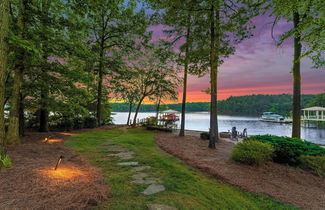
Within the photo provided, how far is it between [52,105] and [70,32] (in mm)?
3532

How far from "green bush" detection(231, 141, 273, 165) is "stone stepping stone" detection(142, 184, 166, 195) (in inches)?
122

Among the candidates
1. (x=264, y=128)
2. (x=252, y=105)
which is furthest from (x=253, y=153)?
(x=252, y=105)

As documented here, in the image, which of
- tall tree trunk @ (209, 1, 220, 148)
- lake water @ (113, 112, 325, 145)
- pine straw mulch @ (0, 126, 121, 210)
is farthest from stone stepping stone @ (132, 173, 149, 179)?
lake water @ (113, 112, 325, 145)

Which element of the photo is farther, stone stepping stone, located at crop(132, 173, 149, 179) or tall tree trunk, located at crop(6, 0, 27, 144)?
tall tree trunk, located at crop(6, 0, 27, 144)

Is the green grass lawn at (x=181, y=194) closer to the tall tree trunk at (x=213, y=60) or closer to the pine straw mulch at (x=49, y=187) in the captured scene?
the pine straw mulch at (x=49, y=187)

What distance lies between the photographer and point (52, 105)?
719cm

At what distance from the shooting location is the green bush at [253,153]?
15.0ft

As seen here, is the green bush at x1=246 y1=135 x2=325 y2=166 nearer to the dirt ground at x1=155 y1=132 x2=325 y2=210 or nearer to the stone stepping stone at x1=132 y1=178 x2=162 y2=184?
the dirt ground at x1=155 y1=132 x2=325 y2=210

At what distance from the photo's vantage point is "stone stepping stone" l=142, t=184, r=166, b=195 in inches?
106

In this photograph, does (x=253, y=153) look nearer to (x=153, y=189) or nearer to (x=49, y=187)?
(x=153, y=189)

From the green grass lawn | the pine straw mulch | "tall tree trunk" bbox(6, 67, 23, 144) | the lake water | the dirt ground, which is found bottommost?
the lake water

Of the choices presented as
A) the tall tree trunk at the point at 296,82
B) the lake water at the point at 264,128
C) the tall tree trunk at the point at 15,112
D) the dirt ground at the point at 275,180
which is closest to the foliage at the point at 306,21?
the tall tree trunk at the point at 296,82

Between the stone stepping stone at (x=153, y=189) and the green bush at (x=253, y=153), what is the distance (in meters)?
3.11

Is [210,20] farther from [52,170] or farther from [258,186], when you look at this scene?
[52,170]
